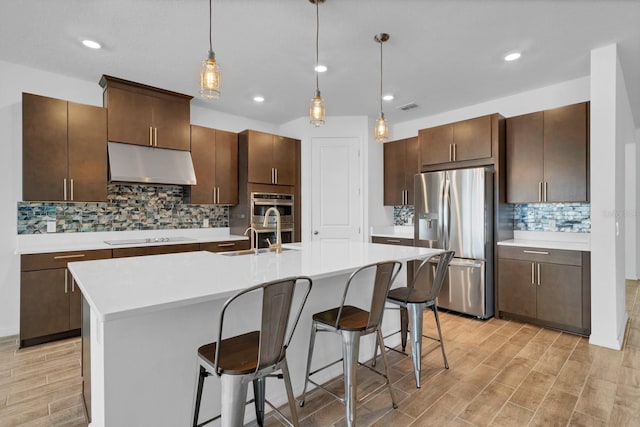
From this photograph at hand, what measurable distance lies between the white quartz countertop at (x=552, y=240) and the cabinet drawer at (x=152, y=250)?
11.6 ft

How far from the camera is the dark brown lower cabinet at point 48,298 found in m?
2.99

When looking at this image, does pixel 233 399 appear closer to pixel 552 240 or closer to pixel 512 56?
pixel 512 56

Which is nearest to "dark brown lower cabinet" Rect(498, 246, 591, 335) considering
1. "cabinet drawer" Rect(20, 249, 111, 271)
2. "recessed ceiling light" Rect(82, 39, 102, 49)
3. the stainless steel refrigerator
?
the stainless steel refrigerator

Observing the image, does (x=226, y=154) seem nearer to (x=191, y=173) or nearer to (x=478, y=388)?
(x=191, y=173)

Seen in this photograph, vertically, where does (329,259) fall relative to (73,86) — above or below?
below

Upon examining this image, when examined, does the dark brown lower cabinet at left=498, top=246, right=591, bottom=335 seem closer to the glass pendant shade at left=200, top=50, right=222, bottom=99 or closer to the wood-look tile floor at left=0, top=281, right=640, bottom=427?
the wood-look tile floor at left=0, top=281, right=640, bottom=427

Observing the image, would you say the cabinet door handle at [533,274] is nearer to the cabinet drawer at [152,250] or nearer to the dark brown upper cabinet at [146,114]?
the cabinet drawer at [152,250]

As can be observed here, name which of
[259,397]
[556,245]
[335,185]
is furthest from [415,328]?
[335,185]

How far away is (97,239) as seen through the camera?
3.78m

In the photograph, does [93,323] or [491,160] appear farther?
[491,160]

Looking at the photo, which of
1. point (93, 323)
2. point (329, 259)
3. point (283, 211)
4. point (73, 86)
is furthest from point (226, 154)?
point (93, 323)

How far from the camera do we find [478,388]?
2.30 metres

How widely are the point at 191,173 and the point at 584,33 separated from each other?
13.3 feet

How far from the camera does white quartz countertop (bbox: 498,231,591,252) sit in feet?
11.0
